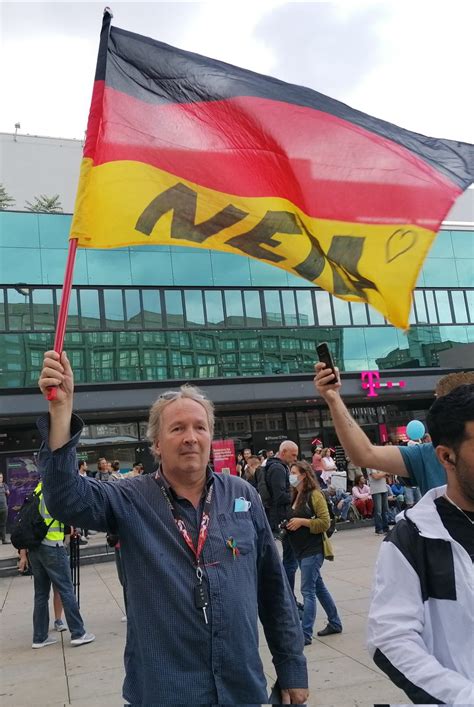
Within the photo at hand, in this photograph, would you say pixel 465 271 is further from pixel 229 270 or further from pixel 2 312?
pixel 2 312

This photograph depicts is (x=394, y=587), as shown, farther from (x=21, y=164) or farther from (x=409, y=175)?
(x=21, y=164)

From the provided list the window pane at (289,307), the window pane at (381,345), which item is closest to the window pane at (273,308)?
the window pane at (289,307)

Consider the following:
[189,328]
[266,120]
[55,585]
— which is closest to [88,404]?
[189,328]

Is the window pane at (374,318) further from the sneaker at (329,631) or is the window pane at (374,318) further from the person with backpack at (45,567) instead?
the person with backpack at (45,567)

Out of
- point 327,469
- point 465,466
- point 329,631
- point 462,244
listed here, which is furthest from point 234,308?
point 465,466

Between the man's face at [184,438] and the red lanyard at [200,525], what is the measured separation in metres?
0.09

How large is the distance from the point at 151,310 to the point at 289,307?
5.79 meters

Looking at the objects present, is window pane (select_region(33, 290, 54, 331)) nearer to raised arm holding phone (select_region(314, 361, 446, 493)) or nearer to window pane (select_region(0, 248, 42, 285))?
window pane (select_region(0, 248, 42, 285))

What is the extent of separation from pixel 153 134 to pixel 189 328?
20.7 metres

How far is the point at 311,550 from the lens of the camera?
6.98m

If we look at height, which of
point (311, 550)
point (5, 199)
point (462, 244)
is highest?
point (5, 199)

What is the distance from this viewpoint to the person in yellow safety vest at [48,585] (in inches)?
291

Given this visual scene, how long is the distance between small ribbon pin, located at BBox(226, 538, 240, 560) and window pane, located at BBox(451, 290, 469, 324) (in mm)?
27762

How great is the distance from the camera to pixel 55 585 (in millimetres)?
7555
